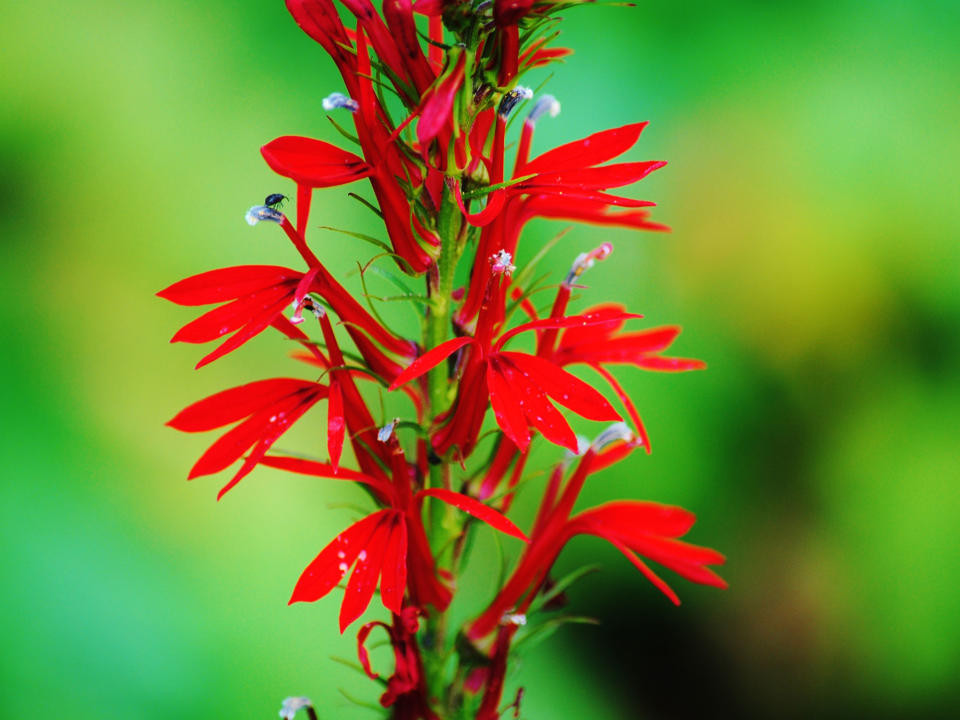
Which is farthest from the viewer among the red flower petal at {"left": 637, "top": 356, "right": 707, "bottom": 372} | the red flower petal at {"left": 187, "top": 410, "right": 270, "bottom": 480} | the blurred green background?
the blurred green background

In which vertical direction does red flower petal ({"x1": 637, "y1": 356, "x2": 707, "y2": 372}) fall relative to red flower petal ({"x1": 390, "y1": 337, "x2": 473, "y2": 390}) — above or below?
above

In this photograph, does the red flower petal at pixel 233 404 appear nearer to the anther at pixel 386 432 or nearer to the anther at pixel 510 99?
the anther at pixel 386 432

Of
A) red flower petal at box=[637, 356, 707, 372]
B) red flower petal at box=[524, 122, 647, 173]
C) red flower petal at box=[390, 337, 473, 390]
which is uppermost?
red flower petal at box=[524, 122, 647, 173]

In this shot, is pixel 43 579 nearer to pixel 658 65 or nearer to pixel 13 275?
pixel 13 275

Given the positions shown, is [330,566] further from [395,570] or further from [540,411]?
[540,411]

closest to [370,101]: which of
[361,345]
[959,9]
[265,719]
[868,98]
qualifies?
[361,345]

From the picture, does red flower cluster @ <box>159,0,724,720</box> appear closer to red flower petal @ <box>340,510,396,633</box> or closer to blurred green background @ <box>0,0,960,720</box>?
red flower petal @ <box>340,510,396,633</box>

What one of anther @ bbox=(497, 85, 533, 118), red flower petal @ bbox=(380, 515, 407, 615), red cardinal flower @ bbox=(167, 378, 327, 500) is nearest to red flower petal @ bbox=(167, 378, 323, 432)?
red cardinal flower @ bbox=(167, 378, 327, 500)

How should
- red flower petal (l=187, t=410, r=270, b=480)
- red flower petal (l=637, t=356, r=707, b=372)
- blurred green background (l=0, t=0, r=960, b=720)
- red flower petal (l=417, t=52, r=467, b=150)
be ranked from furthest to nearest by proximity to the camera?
blurred green background (l=0, t=0, r=960, b=720) → red flower petal (l=637, t=356, r=707, b=372) → red flower petal (l=187, t=410, r=270, b=480) → red flower petal (l=417, t=52, r=467, b=150)
